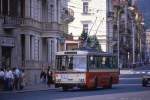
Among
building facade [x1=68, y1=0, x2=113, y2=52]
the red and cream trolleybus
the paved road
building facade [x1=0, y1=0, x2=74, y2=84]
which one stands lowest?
the paved road

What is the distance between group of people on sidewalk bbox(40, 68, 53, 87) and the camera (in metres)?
51.4

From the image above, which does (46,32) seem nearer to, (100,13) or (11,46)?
(11,46)

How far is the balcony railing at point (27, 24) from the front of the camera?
52.2 m

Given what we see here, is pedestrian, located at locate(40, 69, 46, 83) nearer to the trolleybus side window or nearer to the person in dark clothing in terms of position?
the person in dark clothing

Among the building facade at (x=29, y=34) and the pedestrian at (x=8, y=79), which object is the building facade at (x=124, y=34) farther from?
the pedestrian at (x=8, y=79)

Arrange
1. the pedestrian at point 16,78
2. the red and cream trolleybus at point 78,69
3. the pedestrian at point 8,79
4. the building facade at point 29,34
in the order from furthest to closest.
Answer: the building facade at point 29,34, the pedestrian at point 16,78, the pedestrian at point 8,79, the red and cream trolleybus at point 78,69

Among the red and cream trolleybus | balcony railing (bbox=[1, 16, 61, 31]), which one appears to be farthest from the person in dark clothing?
the red and cream trolleybus

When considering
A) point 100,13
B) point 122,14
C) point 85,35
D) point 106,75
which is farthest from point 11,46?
point 122,14

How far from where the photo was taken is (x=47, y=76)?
51.9 meters

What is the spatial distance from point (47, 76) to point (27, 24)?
5.88 metres

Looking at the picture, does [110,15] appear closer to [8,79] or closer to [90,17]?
[90,17]

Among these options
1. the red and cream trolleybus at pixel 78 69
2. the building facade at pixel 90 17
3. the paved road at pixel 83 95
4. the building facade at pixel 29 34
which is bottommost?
the paved road at pixel 83 95

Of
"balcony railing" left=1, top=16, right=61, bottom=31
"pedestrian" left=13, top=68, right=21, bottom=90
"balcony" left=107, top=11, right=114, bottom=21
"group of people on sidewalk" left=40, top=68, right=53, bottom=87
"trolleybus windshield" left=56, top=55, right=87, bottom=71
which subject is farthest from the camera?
"balcony" left=107, top=11, right=114, bottom=21

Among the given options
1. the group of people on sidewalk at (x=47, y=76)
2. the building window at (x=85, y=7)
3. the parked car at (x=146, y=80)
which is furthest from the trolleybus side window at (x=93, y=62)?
the building window at (x=85, y=7)
